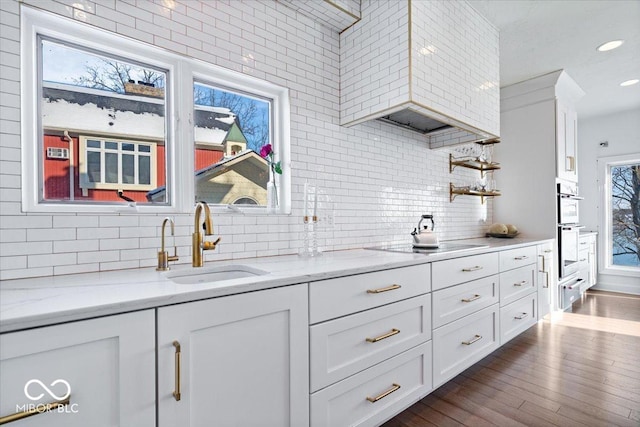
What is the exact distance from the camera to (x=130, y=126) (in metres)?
1.66

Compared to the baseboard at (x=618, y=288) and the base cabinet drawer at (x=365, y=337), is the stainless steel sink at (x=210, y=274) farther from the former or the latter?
the baseboard at (x=618, y=288)

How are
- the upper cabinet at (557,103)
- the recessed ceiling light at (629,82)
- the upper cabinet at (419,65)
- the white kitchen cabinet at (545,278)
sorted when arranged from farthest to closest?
the recessed ceiling light at (629,82)
the upper cabinet at (557,103)
the white kitchen cabinet at (545,278)
the upper cabinet at (419,65)

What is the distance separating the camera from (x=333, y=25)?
238 cm

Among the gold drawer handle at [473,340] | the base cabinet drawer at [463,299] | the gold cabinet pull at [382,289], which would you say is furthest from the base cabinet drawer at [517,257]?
the gold cabinet pull at [382,289]

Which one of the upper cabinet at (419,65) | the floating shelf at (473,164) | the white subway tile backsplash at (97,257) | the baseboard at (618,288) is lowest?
the baseboard at (618,288)

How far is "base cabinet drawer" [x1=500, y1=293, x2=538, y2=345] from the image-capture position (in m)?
2.58

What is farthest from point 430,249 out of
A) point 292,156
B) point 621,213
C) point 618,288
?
point 621,213

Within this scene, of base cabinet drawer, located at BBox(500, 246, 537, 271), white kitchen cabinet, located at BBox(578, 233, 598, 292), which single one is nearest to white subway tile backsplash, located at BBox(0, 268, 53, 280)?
base cabinet drawer, located at BBox(500, 246, 537, 271)

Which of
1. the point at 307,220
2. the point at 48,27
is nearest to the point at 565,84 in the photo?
the point at 307,220

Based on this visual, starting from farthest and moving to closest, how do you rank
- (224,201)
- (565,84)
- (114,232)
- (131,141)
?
(565,84), (224,201), (131,141), (114,232)

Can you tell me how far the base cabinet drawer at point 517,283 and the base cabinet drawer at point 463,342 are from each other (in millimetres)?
190

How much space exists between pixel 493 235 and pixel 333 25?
2.89m

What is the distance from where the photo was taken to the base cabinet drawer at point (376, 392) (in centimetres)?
140

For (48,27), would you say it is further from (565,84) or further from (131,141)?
(565,84)
